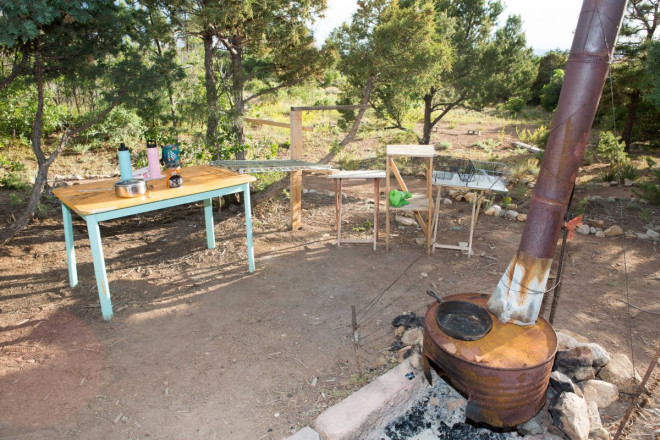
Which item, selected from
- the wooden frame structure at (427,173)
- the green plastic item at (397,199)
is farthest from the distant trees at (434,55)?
the green plastic item at (397,199)

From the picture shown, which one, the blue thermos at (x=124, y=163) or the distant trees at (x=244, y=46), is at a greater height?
the distant trees at (x=244, y=46)

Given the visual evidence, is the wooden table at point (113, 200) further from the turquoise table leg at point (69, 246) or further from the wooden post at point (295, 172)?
the wooden post at point (295, 172)

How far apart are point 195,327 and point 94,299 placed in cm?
117

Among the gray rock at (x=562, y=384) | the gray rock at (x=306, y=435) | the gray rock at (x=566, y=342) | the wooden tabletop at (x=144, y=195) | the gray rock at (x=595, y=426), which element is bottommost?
the gray rock at (x=306, y=435)

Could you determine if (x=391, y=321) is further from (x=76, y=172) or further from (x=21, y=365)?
(x=76, y=172)

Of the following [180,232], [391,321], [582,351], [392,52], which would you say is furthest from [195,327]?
[392,52]

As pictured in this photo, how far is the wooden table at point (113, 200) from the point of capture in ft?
11.5

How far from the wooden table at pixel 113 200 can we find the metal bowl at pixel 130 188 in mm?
54

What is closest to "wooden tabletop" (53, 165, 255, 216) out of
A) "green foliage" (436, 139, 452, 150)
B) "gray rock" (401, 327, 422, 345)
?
"gray rock" (401, 327, 422, 345)

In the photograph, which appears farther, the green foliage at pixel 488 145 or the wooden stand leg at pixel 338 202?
the green foliage at pixel 488 145

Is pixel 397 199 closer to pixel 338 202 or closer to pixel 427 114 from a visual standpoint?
pixel 338 202

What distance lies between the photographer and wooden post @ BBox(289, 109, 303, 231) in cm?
558

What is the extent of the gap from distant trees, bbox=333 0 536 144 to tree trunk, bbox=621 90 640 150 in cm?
239

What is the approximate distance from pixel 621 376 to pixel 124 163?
14.5 feet
